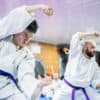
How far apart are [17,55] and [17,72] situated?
10 cm

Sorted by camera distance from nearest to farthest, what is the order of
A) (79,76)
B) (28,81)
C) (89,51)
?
(28,81)
(79,76)
(89,51)

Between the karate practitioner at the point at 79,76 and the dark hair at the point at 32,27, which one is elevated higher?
the dark hair at the point at 32,27

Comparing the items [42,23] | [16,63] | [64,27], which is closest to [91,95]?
[16,63]

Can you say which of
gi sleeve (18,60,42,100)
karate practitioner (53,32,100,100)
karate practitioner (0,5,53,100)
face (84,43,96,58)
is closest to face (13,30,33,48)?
karate practitioner (0,5,53,100)

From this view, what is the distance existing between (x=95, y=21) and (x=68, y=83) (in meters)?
2.17

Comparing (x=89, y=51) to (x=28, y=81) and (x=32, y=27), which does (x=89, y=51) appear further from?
(x=28, y=81)

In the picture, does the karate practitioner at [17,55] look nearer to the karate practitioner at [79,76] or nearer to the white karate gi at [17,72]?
the white karate gi at [17,72]

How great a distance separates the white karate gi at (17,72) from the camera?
171 cm

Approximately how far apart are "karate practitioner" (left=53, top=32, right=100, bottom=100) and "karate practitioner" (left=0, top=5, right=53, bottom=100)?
4.78 ft

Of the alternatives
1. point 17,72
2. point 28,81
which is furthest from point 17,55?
point 28,81

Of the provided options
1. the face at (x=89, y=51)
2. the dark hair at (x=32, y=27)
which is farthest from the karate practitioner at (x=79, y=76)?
the dark hair at (x=32, y=27)

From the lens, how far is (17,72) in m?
1.83

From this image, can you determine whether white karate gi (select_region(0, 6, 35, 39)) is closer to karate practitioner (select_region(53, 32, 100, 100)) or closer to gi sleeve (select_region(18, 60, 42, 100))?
gi sleeve (select_region(18, 60, 42, 100))

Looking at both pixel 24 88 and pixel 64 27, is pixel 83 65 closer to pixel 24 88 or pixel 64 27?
pixel 24 88
